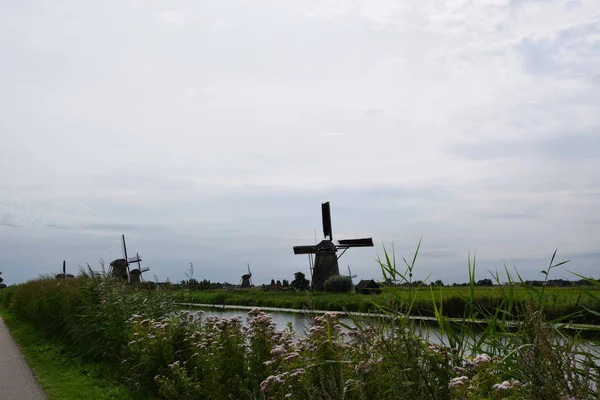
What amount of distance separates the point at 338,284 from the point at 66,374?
93.7 feet

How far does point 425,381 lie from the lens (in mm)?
3840

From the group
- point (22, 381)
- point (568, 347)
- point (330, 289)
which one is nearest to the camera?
point (568, 347)

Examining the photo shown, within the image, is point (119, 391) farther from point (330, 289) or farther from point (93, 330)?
point (330, 289)

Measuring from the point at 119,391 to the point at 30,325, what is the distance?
35.3 feet

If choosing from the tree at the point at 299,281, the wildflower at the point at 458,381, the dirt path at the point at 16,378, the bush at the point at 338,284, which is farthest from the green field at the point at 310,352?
the tree at the point at 299,281

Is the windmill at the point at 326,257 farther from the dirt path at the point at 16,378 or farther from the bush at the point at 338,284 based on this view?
the dirt path at the point at 16,378

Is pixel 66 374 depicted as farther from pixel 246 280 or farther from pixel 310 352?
pixel 246 280

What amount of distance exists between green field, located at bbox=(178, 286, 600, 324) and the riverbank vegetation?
0.09 meters

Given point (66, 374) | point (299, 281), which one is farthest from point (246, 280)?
point (66, 374)

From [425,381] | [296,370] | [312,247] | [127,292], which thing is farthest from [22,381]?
[312,247]

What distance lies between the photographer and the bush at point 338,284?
37562 millimetres

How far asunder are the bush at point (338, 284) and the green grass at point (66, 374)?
24.9 meters

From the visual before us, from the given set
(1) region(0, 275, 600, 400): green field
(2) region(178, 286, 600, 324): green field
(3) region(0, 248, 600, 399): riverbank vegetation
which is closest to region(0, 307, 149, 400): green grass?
(1) region(0, 275, 600, 400): green field

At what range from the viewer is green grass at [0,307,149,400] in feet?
28.2
